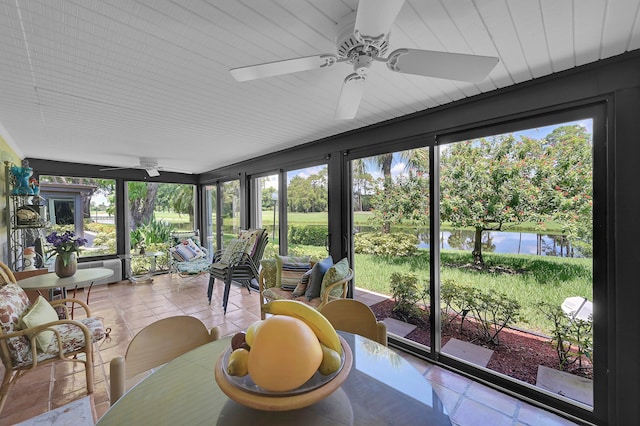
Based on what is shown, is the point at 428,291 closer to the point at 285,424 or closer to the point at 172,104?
the point at 285,424

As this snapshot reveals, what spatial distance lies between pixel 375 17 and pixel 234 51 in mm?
923

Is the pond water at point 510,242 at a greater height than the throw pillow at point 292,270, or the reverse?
the pond water at point 510,242

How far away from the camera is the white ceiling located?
4.11ft

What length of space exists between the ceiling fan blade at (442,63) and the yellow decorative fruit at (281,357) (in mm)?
1196

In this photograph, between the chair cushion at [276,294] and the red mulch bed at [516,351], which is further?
the chair cushion at [276,294]

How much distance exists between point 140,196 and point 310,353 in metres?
6.50

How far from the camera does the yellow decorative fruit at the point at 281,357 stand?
765mm

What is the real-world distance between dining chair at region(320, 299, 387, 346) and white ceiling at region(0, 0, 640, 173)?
1482 mm

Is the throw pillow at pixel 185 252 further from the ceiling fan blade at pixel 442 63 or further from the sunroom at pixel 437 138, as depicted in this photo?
the ceiling fan blade at pixel 442 63

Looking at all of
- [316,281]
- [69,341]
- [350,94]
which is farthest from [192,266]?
[350,94]

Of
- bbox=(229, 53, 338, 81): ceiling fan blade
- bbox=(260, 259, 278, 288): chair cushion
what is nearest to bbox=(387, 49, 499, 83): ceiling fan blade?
bbox=(229, 53, 338, 81): ceiling fan blade

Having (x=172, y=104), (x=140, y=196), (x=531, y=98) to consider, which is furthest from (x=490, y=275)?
(x=140, y=196)

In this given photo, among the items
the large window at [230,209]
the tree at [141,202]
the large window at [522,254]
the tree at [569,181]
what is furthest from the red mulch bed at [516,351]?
the tree at [141,202]

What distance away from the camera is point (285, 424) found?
0.82 m
